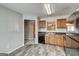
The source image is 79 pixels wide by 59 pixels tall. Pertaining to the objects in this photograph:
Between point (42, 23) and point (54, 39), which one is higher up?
point (42, 23)

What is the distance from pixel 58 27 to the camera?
629cm

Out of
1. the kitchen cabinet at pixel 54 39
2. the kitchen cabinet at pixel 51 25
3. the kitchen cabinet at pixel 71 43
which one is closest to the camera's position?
the kitchen cabinet at pixel 71 43

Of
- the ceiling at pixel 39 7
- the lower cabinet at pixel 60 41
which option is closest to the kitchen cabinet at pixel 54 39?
the lower cabinet at pixel 60 41

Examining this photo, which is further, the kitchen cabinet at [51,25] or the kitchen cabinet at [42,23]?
the kitchen cabinet at [42,23]

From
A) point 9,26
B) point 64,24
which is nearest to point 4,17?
point 9,26

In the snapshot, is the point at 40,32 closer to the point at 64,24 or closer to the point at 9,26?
the point at 64,24

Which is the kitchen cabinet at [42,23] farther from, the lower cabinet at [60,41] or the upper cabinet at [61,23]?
the upper cabinet at [61,23]

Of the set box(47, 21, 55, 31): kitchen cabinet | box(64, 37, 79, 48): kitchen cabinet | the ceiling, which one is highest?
the ceiling

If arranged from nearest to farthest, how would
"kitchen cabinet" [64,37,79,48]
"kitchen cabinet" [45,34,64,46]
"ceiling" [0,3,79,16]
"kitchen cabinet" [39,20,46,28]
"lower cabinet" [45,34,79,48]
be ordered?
"ceiling" [0,3,79,16] < "kitchen cabinet" [64,37,79,48] < "lower cabinet" [45,34,79,48] < "kitchen cabinet" [45,34,64,46] < "kitchen cabinet" [39,20,46,28]

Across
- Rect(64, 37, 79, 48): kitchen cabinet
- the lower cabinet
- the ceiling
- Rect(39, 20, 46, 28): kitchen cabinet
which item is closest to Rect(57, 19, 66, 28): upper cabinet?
the lower cabinet

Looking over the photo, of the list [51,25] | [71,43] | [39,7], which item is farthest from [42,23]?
[39,7]

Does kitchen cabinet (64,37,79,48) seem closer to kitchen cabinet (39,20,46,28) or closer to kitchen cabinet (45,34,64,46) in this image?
kitchen cabinet (45,34,64,46)

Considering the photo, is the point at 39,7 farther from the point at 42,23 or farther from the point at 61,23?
the point at 42,23

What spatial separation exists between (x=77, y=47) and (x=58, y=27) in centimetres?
219
